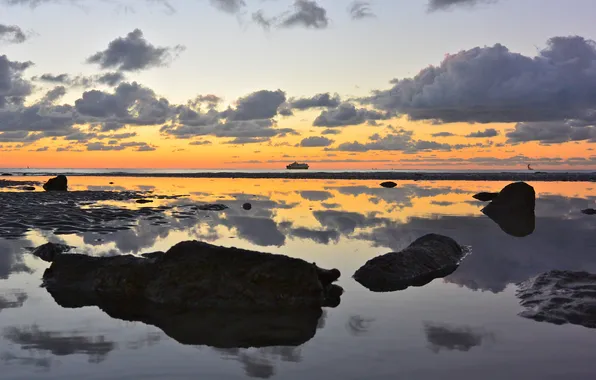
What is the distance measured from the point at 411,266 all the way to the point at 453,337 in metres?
5.31

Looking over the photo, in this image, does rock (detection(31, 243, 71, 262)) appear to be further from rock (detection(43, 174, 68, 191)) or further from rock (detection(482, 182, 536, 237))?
rock (detection(43, 174, 68, 191))

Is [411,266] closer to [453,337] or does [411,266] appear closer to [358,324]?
[358,324]

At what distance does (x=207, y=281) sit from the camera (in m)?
10.4

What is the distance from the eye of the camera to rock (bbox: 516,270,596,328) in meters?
9.22

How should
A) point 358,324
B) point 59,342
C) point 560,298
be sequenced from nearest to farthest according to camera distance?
1. point 59,342
2. point 358,324
3. point 560,298

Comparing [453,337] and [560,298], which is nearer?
[453,337]

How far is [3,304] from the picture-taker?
9891 mm

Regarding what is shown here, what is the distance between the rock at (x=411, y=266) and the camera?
12.2 meters

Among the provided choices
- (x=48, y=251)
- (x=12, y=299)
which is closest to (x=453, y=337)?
(x=12, y=299)

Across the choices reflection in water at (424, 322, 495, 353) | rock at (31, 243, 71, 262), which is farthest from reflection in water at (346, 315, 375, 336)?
rock at (31, 243, 71, 262)

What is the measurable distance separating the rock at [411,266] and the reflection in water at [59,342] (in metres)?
6.19

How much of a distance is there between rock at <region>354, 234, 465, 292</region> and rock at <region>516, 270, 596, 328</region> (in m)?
2.41

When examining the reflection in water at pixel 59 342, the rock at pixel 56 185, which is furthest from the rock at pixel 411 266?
the rock at pixel 56 185

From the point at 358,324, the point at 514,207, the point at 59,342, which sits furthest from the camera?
the point at 514,207
